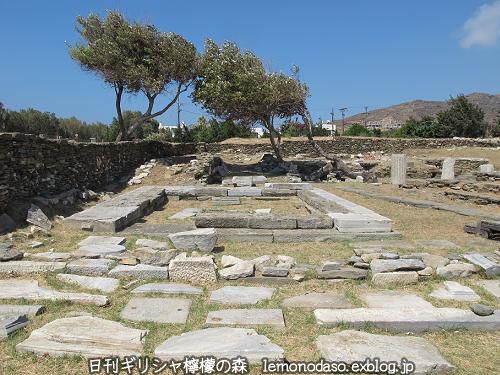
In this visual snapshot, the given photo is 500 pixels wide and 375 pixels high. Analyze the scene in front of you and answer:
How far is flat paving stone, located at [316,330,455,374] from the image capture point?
3.12 meters

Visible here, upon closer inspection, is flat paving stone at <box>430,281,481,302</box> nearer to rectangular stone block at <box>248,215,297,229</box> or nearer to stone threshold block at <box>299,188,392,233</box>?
stone threshold block at <box>299,188,392,233</box>

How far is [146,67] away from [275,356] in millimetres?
17753

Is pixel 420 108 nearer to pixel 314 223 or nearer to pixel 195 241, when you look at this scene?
pixel 314 223

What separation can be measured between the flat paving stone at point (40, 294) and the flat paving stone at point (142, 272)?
737mm

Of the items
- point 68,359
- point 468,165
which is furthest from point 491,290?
point 468,165

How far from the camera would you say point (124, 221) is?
8.20 meters

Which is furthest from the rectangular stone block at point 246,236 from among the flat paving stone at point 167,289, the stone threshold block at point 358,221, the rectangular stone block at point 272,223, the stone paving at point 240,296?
the flat paving stone at point 167,289

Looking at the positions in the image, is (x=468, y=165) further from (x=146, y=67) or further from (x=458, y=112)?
(x=458, y=112)

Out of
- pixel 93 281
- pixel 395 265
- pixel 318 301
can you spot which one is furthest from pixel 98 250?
pixel 395 265

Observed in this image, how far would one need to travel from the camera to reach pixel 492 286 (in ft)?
16.1

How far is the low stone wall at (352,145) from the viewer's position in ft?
101

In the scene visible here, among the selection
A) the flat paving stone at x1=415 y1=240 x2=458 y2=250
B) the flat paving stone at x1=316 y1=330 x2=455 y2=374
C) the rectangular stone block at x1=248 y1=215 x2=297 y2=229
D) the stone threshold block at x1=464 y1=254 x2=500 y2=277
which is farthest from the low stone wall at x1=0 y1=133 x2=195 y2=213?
the stone threshold block at x1=464 y1=254 x2=500 y2=277

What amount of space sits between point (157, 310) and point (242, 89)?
15.4 m

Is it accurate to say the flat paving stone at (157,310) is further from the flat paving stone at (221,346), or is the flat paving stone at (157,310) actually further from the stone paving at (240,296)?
the flat paving stone at (221,346)
